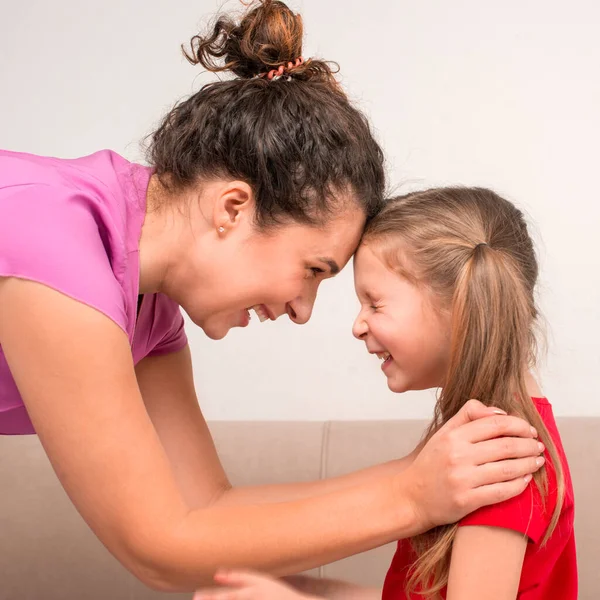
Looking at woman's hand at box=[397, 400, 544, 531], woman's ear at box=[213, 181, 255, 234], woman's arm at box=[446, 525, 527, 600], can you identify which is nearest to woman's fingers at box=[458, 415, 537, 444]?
woman's hand at box=[397, 400, 544, 531]

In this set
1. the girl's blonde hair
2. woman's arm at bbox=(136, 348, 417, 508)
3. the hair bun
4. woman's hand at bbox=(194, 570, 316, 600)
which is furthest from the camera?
woman's arm at bbox=(136, 348, 417, 508)

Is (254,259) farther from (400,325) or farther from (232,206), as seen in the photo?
(400,325)

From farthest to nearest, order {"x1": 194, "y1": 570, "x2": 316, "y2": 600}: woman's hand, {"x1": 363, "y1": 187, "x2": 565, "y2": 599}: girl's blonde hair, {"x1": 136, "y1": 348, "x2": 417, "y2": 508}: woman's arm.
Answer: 1. {"x1": 136, "y1": 348, "x2": 417, "y2": 508}: woman's arm
2. {"x1": 363, "y1": 187, "x2": 565, "y2": 599}: girl's blonde hair
3. {"x1": 194, "y1": 570, "x2": 316, "y2": 600}: woman's hand

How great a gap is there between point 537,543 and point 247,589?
0.39 meters

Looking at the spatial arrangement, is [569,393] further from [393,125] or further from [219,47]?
[219,47]

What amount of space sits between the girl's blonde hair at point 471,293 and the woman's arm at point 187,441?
1.06 feet

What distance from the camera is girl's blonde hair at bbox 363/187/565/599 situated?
1391 millimetres

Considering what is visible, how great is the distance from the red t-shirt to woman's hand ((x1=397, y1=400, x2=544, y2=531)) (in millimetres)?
26

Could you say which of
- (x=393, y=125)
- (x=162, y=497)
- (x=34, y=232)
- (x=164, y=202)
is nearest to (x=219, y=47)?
(x=164, y=202)

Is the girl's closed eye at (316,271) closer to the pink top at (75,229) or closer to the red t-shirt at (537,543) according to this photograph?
the pink top at (75,229)

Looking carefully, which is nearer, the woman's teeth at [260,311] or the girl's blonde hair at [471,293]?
the girl's blonde hair at [471,293]

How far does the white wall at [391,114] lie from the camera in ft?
8.13

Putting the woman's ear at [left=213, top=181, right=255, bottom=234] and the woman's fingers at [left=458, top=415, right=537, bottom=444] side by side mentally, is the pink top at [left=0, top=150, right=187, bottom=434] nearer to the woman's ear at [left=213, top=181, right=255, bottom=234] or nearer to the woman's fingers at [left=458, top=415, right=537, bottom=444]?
the woman's ear at [left=213, top=181, right=255, bottom=234]

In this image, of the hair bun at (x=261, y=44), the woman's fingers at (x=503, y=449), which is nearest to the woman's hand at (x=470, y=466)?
the woman's fingers at (x=503, y=449)
